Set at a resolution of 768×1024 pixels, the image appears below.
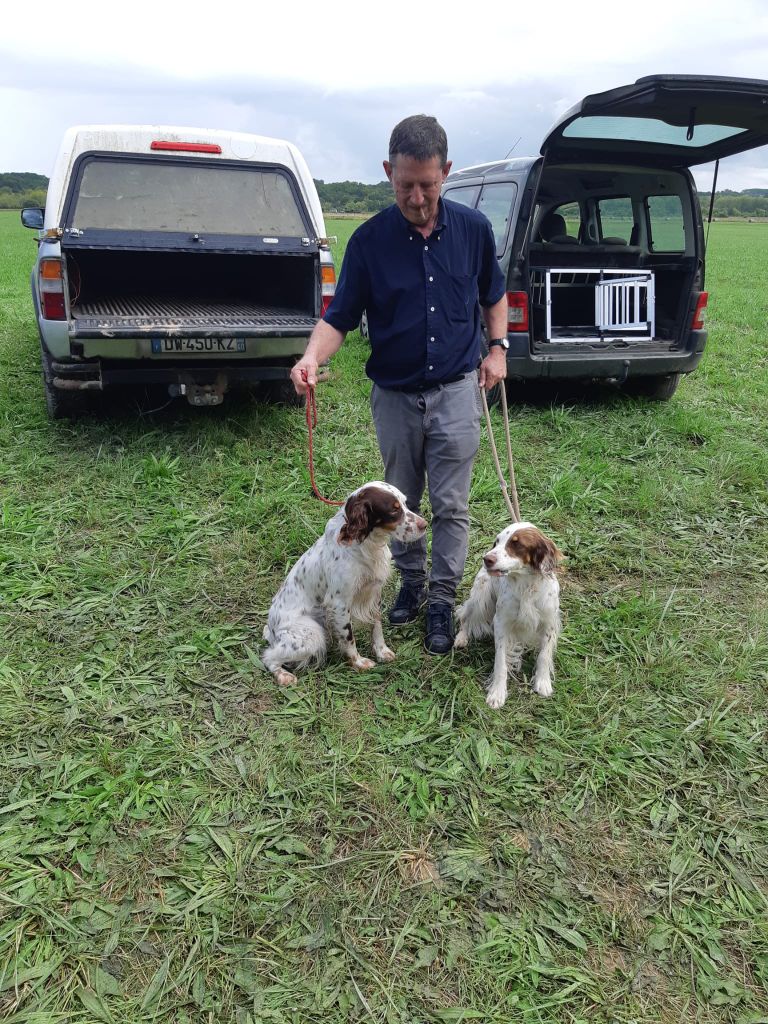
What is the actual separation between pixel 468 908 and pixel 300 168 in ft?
19.2

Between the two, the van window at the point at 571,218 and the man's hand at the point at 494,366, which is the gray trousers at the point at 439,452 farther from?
the van window at the point at 571,218

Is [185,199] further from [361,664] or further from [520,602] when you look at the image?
[520,602]

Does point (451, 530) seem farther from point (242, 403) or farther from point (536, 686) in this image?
point (242, 403)

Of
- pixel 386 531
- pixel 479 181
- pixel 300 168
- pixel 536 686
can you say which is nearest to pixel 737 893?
pixel 536 686

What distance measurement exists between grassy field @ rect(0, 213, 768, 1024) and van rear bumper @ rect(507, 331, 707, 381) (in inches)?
60.1

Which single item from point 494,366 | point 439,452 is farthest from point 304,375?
point 494,366

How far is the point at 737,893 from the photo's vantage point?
8.27 ft

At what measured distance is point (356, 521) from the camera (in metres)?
3.31

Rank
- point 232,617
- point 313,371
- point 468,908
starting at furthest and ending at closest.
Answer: point 232,617, point 313,371, point 468,908

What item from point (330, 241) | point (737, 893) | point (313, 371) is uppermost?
point (330, 241)

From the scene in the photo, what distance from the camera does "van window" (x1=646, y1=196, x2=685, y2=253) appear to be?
281 inches

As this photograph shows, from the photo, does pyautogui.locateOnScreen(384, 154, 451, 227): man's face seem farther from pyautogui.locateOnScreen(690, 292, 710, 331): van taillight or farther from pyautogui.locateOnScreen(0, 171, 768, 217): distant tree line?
pyautogui.locateOnScreen(0, 171, 768, 217): distant tree line

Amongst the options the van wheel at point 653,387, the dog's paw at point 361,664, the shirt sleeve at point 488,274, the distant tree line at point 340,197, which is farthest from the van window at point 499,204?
the distant tree line at point 340,197

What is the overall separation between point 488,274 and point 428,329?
49 centimetres
